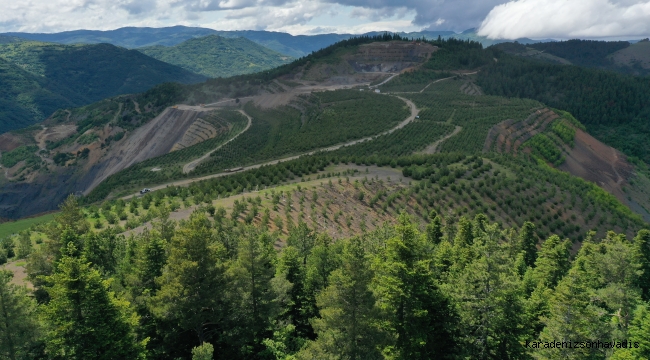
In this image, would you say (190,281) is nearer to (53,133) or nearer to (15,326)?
(15,326)

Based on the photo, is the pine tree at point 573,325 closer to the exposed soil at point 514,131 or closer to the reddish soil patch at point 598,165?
the exposed soil at point 514,131

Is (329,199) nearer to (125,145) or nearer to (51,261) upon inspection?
(51,261)

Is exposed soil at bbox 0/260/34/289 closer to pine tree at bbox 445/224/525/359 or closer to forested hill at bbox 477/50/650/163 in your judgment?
pine tree at bbox 445/224/525/359

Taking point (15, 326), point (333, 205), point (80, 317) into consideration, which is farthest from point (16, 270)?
point (333, 205)

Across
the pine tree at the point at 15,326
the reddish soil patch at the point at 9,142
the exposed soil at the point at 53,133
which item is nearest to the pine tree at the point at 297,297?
the pine tree at the point at 15,326

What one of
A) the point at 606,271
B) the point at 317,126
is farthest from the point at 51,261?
the point at 317,126
